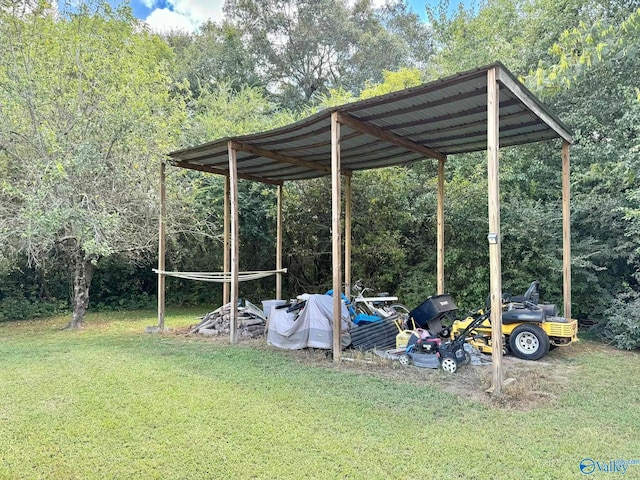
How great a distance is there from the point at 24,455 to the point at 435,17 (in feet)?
42.4

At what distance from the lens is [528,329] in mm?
4953

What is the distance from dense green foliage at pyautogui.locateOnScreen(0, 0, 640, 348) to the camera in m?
5.87

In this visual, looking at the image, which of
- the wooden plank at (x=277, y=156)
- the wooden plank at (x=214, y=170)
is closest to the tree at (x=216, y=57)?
the wooden plank at (x=214, y=170)

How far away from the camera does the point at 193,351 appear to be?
5484mm

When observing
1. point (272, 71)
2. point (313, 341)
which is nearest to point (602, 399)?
point (313, 341)

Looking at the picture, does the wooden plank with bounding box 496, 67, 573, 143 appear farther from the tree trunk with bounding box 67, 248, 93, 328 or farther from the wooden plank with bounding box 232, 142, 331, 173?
the tree trunk with bounding box 67, 248, 93, 328

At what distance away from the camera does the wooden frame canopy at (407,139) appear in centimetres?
373

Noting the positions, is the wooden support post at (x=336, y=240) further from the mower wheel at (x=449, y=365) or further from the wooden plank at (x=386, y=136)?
the mower wheel at (x=449, y=365)

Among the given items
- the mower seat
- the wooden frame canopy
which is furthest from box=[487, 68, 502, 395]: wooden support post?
the mower seat

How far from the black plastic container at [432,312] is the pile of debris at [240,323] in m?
2.44

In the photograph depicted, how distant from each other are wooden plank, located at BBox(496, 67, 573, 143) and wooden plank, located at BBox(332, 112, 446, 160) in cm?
172

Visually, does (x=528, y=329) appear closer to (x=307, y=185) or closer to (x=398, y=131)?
(x=398, y=131)

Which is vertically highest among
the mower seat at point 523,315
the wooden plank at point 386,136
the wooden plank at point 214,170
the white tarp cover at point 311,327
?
the wooden plank at point 386,136

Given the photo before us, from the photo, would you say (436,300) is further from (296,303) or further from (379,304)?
(296,303)
